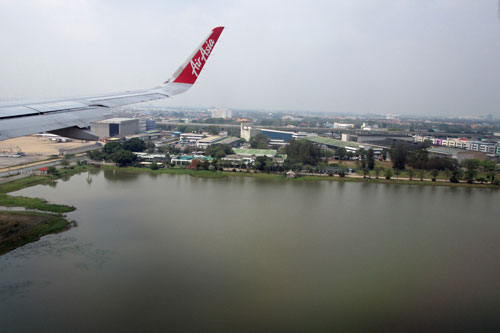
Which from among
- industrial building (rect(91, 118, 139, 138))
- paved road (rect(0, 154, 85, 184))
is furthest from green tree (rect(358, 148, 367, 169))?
industrial building (rect(91, 118, 139, 138))

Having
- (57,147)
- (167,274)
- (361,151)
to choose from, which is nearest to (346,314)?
(167,274)

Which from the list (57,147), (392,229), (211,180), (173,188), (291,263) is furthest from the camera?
(57,147)

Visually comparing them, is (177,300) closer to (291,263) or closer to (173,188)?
(291,263)

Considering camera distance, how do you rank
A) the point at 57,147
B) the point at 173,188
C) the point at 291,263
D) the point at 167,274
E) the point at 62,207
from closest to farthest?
the point at 167,274, the point at 291,263, the point at 62,207, the point at 173,188, the point at 57,147

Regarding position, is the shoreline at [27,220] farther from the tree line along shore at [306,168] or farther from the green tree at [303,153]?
the green tree at [303,153]

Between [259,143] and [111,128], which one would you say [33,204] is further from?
[111,128]

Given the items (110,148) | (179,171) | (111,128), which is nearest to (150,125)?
(111,128)

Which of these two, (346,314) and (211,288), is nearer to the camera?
(346,314)
